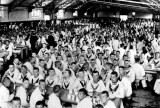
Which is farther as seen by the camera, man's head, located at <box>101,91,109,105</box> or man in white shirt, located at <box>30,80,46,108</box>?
man in white shirt, located at <box>30,80,46,108</box>

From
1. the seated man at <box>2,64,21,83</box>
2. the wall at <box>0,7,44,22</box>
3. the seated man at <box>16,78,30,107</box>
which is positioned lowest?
the seated man at <box>16,78,30,107</box>

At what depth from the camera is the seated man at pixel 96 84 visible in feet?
20.4

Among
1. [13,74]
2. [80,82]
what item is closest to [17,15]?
[13,74]

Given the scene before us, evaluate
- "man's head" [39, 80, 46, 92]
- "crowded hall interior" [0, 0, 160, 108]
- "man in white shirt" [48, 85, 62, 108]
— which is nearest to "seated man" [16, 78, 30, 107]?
"crowded hall interior" [0, 0, 160, 108]

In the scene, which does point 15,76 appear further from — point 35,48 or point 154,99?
point 35,48

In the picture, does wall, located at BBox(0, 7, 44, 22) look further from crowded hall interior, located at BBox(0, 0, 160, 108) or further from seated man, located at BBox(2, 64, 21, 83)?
seated man, located at BBox(2, 64, 21, 83)

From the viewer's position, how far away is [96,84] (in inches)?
248

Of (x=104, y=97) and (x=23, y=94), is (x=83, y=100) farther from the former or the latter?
(x=23, y=94)

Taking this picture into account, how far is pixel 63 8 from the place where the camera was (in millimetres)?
28688

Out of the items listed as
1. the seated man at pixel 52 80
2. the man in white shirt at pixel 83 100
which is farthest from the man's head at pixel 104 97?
the seated man at pixel 52 80

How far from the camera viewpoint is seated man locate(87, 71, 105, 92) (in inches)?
245

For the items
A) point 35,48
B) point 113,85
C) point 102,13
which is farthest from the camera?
point 102,13

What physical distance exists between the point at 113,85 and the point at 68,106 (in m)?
1.86

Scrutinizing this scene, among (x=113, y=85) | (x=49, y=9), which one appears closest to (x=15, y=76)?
(x=113, y=85)
